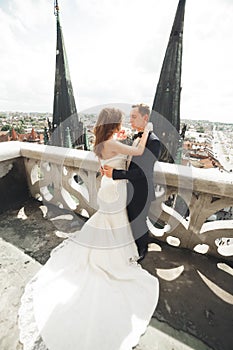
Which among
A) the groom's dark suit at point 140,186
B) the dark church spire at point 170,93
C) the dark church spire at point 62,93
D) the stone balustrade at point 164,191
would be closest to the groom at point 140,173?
the groom's dark suit at point 140,186

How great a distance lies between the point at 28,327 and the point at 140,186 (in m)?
1.61

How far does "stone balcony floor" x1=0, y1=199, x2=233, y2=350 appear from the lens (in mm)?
1592

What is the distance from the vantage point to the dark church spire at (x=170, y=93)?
38.1ft

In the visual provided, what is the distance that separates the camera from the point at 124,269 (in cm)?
205

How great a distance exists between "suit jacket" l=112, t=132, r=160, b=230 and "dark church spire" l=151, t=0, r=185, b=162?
978 cm

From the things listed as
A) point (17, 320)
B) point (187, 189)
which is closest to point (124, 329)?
point (17, 320)

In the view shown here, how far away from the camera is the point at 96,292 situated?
1805mm

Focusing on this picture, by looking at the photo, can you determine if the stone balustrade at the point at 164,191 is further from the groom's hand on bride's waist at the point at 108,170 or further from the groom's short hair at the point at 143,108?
the groom's short hair at the point at 143,108

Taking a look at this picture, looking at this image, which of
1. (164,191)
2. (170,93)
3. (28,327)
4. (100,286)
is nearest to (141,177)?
(164,191)

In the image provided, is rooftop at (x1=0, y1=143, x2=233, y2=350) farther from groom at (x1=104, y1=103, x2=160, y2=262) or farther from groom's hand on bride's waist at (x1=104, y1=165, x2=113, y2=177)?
groom's hand on bride's waist at (x1=104, y1=165, x2=113, y2=177)

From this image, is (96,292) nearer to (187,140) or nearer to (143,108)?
(143,108)

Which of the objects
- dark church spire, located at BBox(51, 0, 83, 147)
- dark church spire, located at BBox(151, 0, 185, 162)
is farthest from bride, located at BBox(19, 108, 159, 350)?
dark church spire, located at BBox(51, 0, 83, 147)

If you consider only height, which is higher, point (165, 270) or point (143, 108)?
point (143, 108)

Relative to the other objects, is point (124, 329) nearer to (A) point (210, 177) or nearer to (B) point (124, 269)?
(B) point (124, 269)
